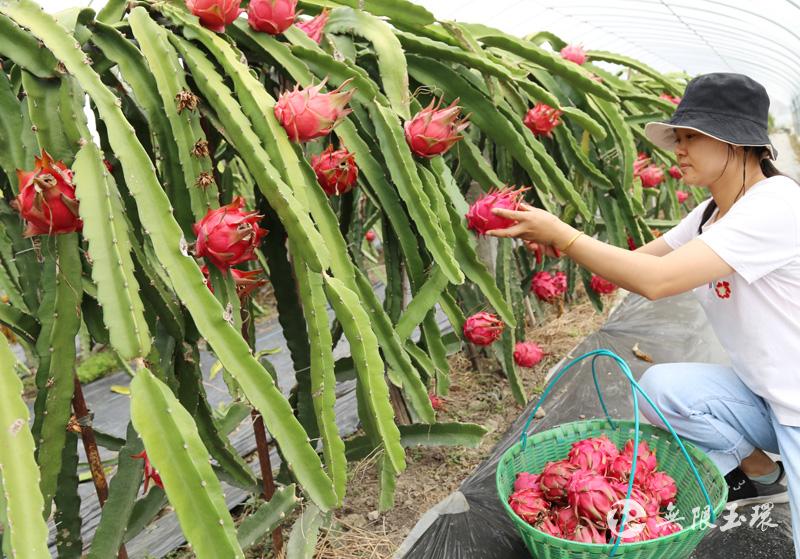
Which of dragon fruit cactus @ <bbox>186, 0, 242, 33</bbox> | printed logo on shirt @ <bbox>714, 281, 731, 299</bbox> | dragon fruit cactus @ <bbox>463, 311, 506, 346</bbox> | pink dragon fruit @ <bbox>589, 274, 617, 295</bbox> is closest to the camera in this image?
dragon fruit cactus @ <bbox>186, 0, 242, 33</bbox>

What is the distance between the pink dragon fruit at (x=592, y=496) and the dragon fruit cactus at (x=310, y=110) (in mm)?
797

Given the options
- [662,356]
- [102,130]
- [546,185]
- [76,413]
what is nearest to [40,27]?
[102,130]

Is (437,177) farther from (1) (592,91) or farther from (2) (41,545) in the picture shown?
(2) (41,545)

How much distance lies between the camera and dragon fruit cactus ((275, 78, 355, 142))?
0.94 metres

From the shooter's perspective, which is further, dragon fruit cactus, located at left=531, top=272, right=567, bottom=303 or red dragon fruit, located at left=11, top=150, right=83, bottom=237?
dragon fruit cactus, located at left=531, top=272, right=567, bottom=303

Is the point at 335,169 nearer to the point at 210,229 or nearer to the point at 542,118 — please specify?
the point at 210,229

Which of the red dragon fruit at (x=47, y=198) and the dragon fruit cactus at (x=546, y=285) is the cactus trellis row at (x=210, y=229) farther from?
the dragon fruit cactus at (x=546, y=285)

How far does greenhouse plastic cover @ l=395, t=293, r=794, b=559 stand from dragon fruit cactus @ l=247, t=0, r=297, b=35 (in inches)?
41.5

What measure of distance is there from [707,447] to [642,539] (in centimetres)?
39

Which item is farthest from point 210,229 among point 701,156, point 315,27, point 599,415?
point 599,415

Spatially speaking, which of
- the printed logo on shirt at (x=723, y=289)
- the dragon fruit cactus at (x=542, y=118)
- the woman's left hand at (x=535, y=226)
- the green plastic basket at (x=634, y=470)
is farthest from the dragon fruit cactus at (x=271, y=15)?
the printed logo on shirt at (x=723, y=289)

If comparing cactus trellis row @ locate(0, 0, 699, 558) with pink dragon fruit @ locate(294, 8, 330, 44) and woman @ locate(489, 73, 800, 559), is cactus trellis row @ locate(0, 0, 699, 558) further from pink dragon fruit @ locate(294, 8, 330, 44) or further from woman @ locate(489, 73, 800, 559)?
woman @ locate(489, 73, 800, 559)

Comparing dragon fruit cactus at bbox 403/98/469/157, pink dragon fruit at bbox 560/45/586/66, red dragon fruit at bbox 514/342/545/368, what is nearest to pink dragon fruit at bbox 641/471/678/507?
red dragon fruit at bbox 514/342/545/368

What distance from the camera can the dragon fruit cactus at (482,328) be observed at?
1564 mm
